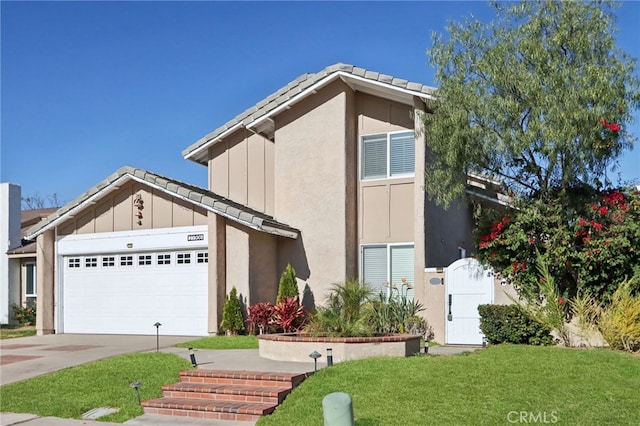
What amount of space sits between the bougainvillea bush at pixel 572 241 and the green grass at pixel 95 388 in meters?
7.71

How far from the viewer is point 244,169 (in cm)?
2134

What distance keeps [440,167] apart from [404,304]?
3.66 metres

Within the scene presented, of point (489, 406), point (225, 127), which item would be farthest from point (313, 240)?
point (489, 406)

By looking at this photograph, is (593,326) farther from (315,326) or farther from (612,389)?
(315,326)

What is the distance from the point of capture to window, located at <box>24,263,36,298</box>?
27.0 meters

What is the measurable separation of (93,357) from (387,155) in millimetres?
9279

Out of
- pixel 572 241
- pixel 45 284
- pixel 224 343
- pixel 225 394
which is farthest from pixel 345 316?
pixel 45 284

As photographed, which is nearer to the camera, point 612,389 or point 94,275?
point 612,389

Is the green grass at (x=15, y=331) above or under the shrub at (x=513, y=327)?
under

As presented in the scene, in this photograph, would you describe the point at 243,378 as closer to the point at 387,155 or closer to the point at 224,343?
the point at 224,343

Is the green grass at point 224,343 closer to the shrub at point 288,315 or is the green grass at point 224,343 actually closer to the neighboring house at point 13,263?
the shrub at point 288,315

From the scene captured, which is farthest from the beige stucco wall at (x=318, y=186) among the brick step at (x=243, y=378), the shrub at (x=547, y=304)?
the brick step at (x=243, y=378)

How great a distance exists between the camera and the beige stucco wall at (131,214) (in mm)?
19922

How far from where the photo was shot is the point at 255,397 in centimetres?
1101
